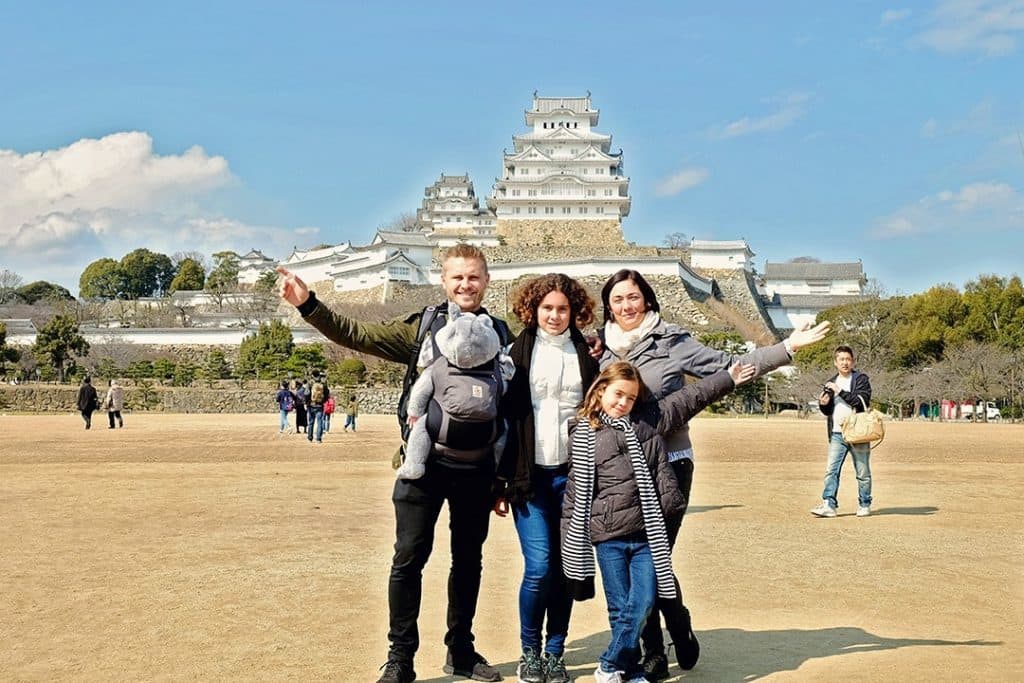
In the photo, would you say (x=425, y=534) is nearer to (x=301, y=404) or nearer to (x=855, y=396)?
(x=855, y=396)

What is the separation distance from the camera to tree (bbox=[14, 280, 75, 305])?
74.1m

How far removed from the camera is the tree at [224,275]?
7075 centimetres

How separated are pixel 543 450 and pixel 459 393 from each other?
44 cm

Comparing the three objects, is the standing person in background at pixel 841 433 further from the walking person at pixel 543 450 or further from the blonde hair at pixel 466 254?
the blonde hair at pixel 466 254

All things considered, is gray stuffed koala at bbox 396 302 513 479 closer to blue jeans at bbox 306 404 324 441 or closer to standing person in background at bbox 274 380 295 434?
blue jeans at bbox 306 404 324 441

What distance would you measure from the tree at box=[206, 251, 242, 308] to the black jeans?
67103 millimetres

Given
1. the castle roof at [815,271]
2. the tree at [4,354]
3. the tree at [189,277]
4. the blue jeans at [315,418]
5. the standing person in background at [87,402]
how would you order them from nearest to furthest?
the blue jeans at [315,418] → the standing person in background at [87,402] → the tree at [4,354] → the castle roof at [815,271] → the tree at [189,277]

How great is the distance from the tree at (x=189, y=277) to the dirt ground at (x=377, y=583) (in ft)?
220

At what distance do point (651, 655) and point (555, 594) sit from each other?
1.59 feet

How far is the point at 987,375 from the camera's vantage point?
1476 inches

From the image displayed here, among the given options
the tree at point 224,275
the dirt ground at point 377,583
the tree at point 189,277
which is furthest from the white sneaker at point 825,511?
the tree at point 189,277

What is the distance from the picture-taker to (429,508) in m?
4.02

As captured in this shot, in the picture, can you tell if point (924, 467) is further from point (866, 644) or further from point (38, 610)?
point (38, 610)

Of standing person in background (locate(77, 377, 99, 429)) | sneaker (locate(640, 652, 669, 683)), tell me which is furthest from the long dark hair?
standing person in background (locate(77, 377, 99, 429))
